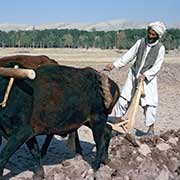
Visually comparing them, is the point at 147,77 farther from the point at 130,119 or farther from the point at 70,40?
the point at 70,40

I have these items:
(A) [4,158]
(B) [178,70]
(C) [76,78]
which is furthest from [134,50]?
(B) [178,70]

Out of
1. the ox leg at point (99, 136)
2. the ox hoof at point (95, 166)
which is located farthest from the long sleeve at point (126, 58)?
the ox hoof at point (95, 166)

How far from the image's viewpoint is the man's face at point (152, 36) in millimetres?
8113

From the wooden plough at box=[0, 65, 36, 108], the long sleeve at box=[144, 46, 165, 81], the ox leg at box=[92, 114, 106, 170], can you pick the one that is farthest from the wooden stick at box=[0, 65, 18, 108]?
the long sleeve at box=[144, 46, 165, 81]

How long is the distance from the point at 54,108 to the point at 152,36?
2.49m

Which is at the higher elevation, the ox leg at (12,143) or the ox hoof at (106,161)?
Result: the ox leg at (12,143)

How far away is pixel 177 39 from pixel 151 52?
83857mm

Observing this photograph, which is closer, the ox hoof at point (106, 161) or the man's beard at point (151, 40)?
the ox hoof at point (106, 161)

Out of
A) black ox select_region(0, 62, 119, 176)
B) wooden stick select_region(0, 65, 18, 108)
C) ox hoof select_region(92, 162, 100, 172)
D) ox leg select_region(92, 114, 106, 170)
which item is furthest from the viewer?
ox hoof select_region(92, 162, 100, 172)

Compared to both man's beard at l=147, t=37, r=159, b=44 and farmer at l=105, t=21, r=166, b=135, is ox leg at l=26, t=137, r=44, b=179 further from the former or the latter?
man's beard at l=147, t=37, r=159, b=44

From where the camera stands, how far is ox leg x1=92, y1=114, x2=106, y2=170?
6.96 metres

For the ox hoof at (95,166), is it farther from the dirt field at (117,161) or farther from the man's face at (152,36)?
the man's face at (152,36)

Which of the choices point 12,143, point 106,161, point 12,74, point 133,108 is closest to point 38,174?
point 12,143

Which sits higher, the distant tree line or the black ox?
the black ox
